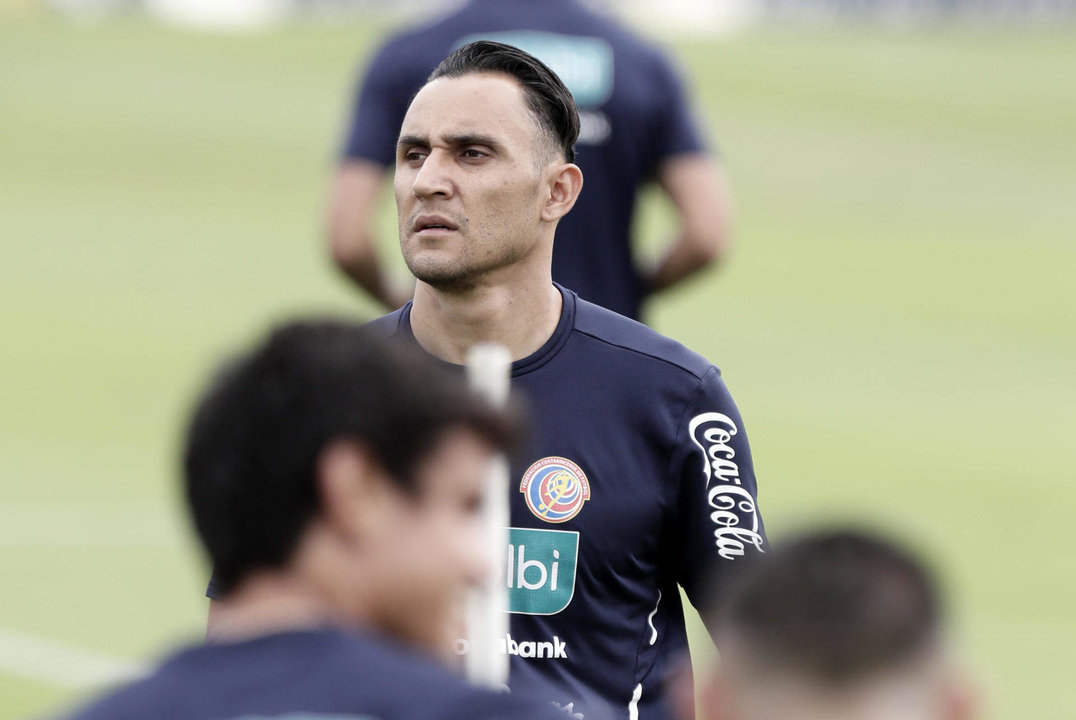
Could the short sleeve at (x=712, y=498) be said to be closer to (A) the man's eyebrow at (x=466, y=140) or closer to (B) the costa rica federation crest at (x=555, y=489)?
(B) the costa rica federation crest at (x=555, y=489)

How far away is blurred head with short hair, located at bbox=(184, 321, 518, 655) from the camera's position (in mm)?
2729

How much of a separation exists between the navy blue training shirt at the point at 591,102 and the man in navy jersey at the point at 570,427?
1.86 meters

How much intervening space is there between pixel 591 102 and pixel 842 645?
4937 mm

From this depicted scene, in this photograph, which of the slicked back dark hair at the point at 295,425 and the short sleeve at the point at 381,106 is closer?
the slicked back dark hair at the point at 295,425

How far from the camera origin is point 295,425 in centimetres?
275

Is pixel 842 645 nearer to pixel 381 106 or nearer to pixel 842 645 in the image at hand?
pixel 842 645

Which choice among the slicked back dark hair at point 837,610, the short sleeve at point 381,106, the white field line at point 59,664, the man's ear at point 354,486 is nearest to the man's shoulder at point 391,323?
the short sleeve at point 381,106

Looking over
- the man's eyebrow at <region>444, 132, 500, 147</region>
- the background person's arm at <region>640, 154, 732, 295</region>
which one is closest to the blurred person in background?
the man's eyebrow at <region>444, 132, 500, 147</region>

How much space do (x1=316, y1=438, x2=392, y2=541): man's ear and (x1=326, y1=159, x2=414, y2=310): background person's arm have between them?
4962 millimetres

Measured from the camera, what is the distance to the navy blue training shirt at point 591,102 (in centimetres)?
728

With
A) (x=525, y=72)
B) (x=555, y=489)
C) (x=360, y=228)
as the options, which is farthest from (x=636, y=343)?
(x=360, y=228)

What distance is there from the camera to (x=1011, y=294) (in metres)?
25.4

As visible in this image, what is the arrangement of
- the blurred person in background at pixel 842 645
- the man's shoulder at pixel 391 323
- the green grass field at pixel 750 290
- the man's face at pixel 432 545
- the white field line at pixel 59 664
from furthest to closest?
the green grass field at pixel 750 290, the white field line at pixel 59 664, the man's shoulder at pixel 391 323, the man's face at pixel 432 545, the blurred person in background at pixel 842 645

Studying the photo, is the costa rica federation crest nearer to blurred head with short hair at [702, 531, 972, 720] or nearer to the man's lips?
the man's lips
